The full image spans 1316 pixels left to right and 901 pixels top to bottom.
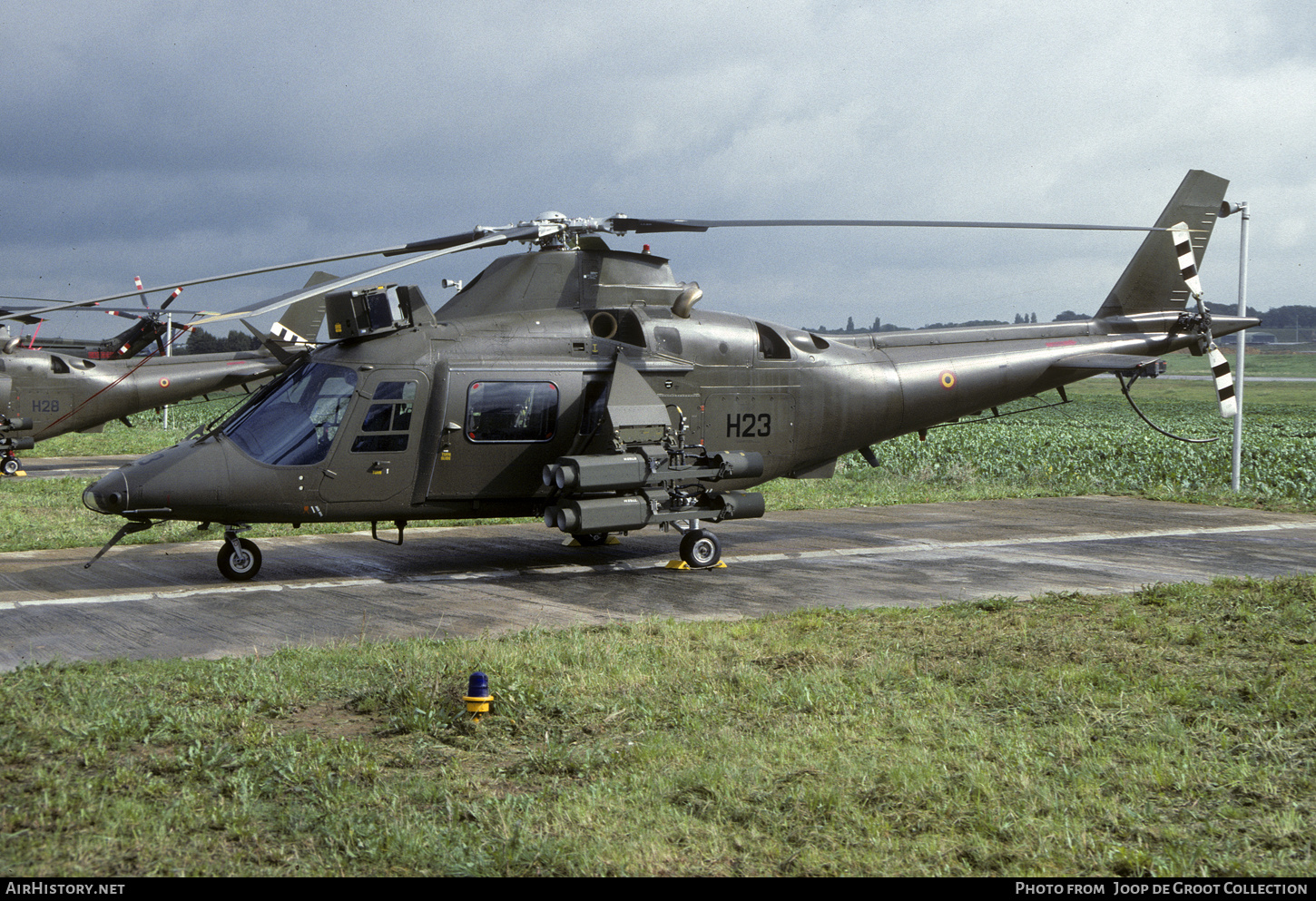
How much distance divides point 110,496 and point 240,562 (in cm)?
143

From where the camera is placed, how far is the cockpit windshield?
10695mm

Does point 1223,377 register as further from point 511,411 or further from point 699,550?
point 511,411

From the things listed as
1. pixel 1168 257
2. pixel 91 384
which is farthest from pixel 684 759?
pixel 91 384

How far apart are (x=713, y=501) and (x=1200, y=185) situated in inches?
376

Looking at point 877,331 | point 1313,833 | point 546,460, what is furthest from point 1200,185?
point 1313,833

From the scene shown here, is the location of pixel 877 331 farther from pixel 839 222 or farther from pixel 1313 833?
pixel 1313 833

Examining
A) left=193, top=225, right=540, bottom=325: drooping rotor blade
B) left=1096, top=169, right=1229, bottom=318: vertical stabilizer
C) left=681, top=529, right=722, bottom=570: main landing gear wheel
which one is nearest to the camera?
left=193, top=225, right=540, bottom=325: drooping rotor blade

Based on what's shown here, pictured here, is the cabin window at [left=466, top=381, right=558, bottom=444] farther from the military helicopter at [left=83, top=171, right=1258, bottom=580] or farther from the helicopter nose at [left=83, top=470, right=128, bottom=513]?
the helicopter nose at [left=83, top=470, right=128, bottom=513]

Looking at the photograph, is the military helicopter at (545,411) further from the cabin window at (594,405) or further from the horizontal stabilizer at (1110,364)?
the horizontal stabilizer at (1110,364)

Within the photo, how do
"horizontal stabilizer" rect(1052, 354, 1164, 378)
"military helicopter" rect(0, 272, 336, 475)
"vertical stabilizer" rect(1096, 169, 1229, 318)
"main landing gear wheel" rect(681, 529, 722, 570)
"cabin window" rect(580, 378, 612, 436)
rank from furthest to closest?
1. "military helicopter" rect(0, 272, 336, 475)
2. "vertical stabilizer" rect(1096, 169, 1229, 318)
3. "horizontal stabilizer" rect(1052, 354, 1164, 378)
4. "main landing gear wheel" rect(681, 529, 722, 570)
5. "cabin window" rect(580, 378, 612, 436)

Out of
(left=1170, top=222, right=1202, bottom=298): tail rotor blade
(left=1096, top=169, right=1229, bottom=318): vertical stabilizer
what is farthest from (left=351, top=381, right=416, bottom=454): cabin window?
(left=1170, top=222, right=1202, bottom=298): tail rotor blade

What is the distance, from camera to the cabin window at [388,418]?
1088cm

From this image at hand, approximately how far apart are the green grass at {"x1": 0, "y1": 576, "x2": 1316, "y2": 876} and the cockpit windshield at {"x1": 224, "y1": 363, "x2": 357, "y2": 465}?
3.52 m

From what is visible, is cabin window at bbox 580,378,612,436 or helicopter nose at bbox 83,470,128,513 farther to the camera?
cabin window at bbox 580,378,612,436
